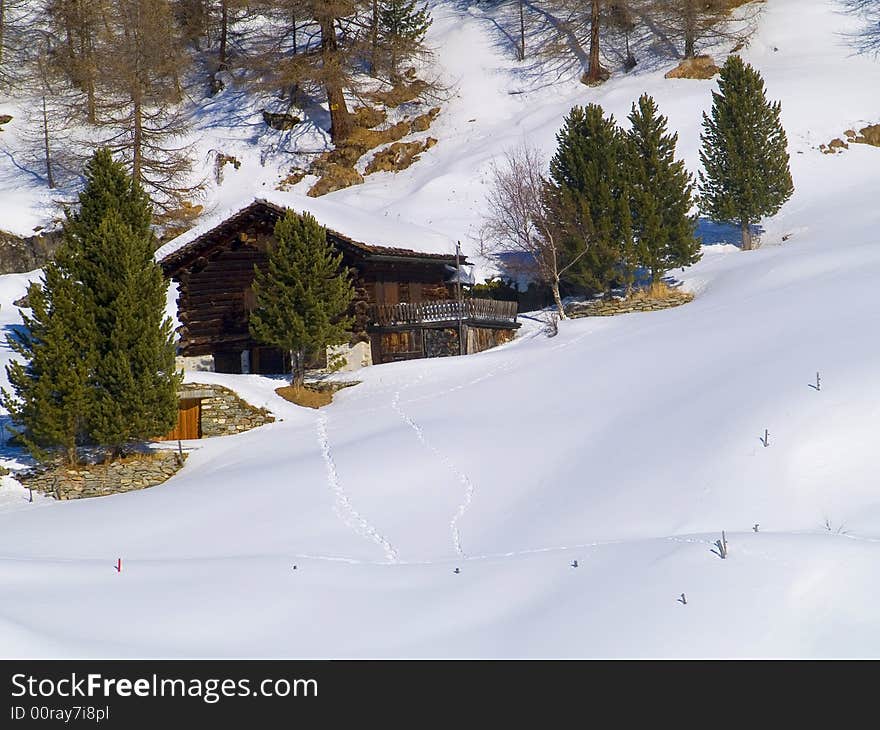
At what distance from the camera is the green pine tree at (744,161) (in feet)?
143

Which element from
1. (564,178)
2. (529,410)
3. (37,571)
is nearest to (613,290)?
(564,178)

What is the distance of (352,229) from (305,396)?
7.87 meters

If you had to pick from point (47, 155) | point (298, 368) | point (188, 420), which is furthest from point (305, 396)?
point (47, 155)

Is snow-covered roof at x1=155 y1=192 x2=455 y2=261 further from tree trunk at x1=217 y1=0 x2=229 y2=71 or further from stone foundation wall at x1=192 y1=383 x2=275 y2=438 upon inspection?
tree trunk at x1=217 y1=0 x2=229 y2=71

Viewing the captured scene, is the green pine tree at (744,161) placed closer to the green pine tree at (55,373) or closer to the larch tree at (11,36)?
the green pine tree at (55,373)

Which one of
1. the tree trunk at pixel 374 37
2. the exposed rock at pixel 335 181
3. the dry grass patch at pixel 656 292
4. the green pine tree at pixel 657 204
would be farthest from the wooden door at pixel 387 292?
the tree trunk at pixel 374 37

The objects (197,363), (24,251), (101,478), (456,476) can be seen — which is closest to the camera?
(456,476)

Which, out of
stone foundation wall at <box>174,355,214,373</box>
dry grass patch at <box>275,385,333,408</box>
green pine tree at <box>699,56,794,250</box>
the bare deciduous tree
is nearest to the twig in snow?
dry grass patch at <box>275,385,333,408</box>

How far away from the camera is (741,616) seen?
37.9 feet

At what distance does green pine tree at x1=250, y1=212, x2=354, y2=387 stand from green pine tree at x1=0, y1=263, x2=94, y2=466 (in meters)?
6.46

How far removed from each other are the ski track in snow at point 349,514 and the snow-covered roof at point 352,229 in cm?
1283

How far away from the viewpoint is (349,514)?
20125 millimetres

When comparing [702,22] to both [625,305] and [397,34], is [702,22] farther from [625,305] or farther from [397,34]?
[625,305]
